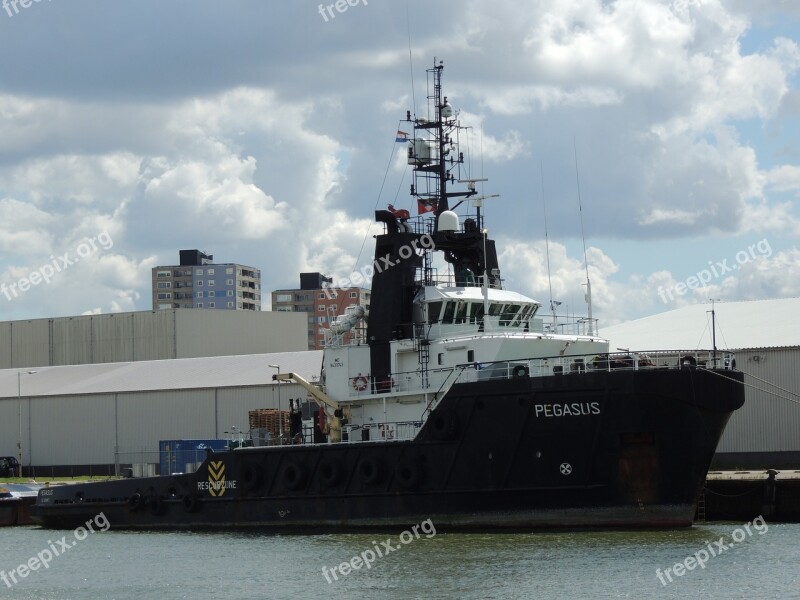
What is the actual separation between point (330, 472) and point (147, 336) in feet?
163

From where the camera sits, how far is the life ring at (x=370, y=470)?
30.2 meters

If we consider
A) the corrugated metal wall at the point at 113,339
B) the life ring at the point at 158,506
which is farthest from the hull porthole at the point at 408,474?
the corrugated metal wall at the point at 113,339

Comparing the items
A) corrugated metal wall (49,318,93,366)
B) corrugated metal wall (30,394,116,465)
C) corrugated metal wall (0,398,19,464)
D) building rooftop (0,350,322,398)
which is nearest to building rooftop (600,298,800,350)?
building rooftop (0,350,322,398)

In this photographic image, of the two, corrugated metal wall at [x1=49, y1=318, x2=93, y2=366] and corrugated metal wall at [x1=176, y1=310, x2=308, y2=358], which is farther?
corrugated metal wall at [x1=49, y1=318, x2=93, y2=366]

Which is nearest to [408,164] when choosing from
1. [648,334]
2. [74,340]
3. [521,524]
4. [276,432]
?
[276,432]

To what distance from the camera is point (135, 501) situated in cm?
3541

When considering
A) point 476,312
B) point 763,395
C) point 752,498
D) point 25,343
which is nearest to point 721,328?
point 763,395

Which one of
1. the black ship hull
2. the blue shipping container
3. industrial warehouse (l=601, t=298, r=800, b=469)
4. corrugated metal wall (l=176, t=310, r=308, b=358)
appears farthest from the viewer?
corrugated metal wall (l=176, t=310, r=308, b=358)

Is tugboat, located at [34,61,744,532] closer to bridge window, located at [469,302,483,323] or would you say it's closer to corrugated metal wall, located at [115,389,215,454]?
bridge window, located at [469,302,483,323]

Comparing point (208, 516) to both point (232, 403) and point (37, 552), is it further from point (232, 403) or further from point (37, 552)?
point (232, 403)

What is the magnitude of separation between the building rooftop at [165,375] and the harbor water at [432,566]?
2351 centimetres

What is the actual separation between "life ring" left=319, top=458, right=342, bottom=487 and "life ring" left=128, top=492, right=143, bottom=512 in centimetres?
666

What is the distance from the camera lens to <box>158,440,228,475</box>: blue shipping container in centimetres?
3625

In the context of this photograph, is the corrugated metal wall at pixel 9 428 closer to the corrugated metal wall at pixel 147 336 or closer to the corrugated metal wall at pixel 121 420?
the corrugated metal wall at pixel 121 420
